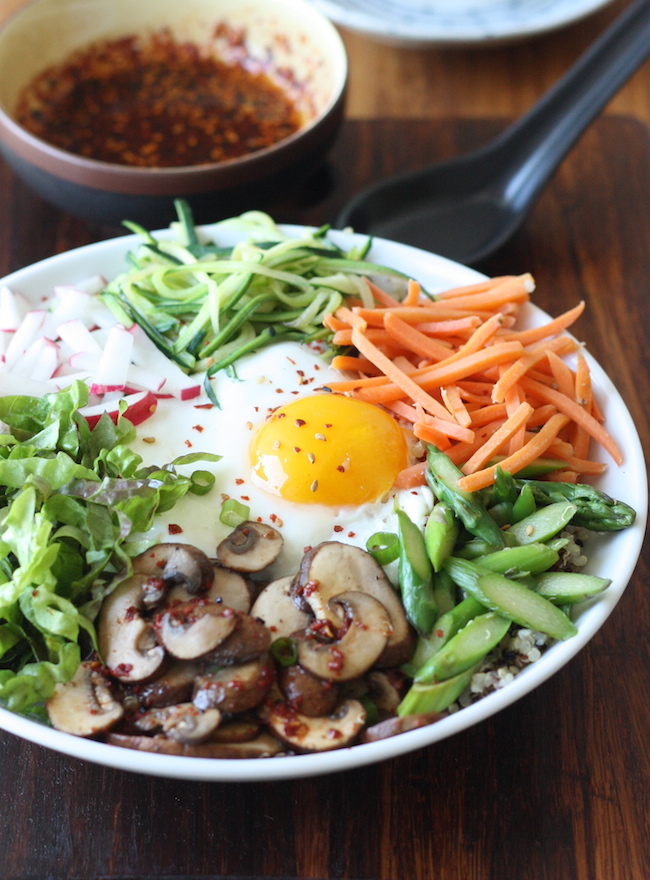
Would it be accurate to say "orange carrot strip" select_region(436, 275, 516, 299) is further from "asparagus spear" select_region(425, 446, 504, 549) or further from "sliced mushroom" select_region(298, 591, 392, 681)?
"sliced mushroom" select_region(298, 591, 392, 681)

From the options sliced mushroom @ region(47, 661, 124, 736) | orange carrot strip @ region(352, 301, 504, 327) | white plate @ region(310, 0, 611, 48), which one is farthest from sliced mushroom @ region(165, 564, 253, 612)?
white plate @ region(310, 0, 611, 48)

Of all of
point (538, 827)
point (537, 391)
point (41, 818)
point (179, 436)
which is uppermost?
point (537, 391)

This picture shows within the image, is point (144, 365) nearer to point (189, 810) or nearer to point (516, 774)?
point (189, 810)

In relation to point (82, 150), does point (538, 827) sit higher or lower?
lower

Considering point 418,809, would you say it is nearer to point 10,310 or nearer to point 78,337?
point 78,337

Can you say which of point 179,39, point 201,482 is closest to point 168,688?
point 201,482

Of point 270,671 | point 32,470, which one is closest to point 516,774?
point 270,671

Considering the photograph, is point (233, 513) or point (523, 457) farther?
point (523, 457)
